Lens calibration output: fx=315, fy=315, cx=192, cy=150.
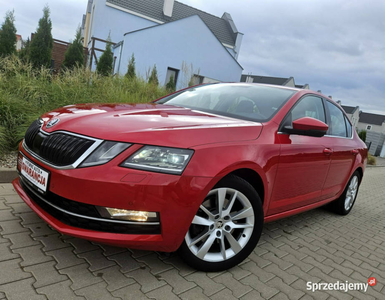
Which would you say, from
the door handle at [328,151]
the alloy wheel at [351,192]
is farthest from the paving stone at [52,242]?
the alloy wheel at [351,192]

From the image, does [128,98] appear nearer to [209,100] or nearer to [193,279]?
[209,100]

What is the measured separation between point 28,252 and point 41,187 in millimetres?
517

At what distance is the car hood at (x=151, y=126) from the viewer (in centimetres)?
201

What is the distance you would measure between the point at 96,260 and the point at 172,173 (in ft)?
3.05

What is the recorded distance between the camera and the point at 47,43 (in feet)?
39.2

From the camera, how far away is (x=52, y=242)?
2.43m

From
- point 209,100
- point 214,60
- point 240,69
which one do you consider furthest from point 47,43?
point 240,69

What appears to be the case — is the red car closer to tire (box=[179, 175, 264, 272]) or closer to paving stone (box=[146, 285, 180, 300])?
tire (box=[179, 175, 264, 272])

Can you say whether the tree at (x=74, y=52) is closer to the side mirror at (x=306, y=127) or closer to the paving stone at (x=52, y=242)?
the paving stone at (x=52, y=242)

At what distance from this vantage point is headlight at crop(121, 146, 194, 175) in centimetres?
192

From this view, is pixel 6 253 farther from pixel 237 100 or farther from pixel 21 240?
pixel 237 100

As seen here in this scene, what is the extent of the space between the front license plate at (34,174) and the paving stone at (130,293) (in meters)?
0.82

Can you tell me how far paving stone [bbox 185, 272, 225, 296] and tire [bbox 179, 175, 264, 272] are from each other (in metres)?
0.05

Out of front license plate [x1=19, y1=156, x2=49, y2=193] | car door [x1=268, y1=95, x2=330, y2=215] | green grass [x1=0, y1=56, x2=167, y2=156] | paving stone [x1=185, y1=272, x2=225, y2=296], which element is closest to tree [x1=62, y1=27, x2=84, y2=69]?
green grass [x1=0, y1=56, x2=167, y2=156]
